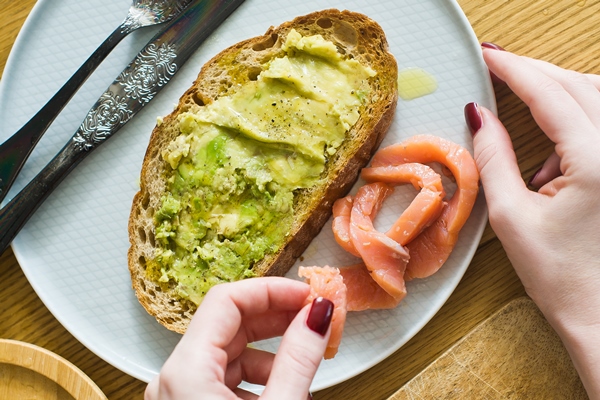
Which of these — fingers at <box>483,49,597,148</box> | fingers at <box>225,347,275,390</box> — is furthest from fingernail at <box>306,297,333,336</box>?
fingers at <box>483,49,597,148</box>

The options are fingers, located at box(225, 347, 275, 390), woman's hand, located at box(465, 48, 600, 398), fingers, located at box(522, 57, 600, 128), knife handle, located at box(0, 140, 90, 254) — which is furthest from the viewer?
knife handle, located at box(0, 140, 90, 254)

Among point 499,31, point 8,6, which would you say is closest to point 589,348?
point 499,31

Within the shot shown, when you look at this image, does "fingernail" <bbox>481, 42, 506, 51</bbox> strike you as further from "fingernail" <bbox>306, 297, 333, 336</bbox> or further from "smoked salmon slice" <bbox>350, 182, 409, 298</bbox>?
"fingernail" <bbox>306, 297, 333, 336</bbox>

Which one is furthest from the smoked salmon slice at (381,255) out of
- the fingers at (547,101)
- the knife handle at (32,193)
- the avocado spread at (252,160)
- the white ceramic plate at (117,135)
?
the knife handle at (32,193)

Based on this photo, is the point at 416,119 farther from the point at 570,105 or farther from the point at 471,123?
the point at 570,105

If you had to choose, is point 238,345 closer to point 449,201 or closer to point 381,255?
point 381,255

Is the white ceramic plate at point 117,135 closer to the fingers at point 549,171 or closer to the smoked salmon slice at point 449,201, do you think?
the smoked salmon slice at point 449,201

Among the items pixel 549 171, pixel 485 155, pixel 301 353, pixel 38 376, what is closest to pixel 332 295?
pixel 301 353
